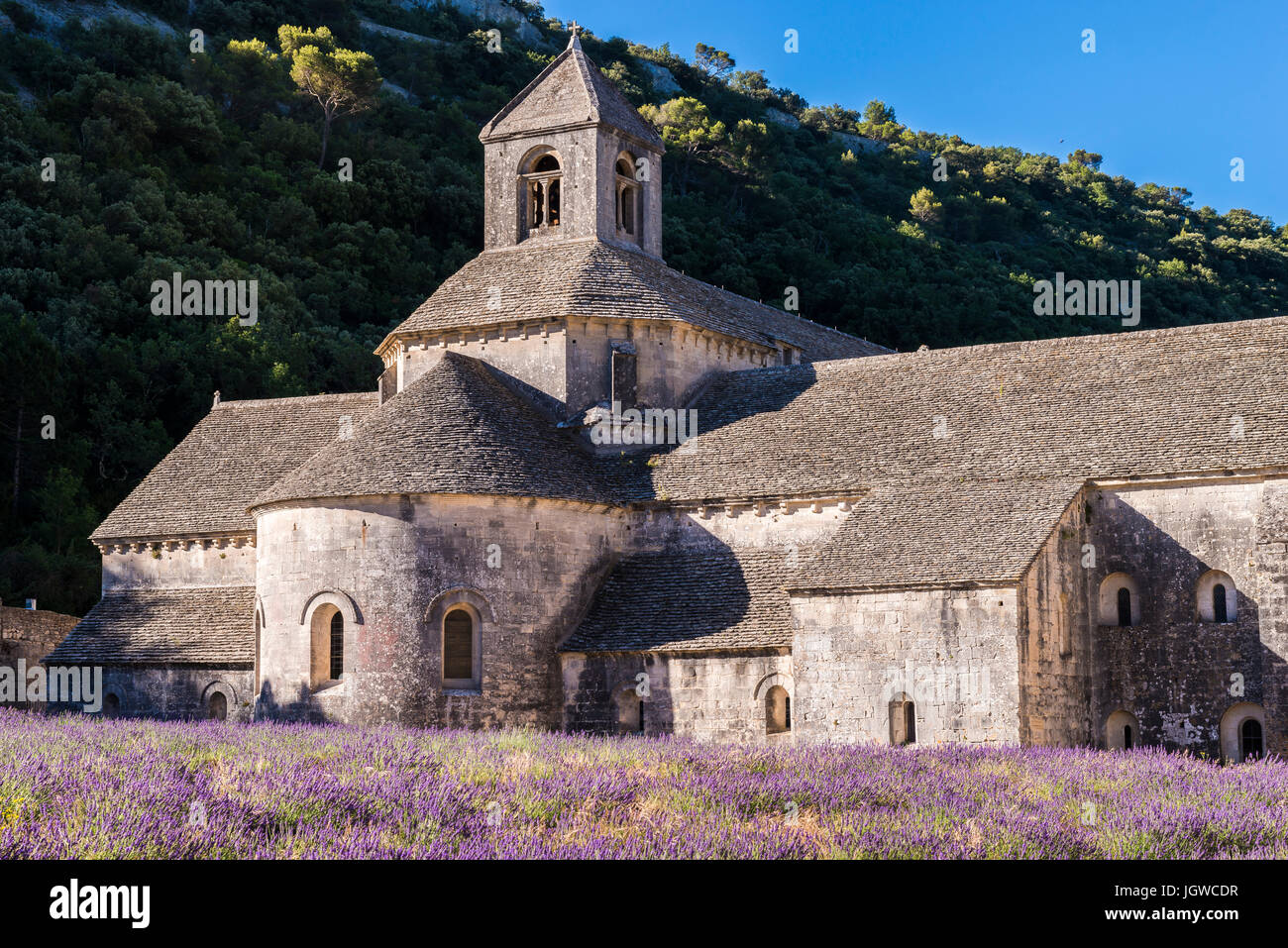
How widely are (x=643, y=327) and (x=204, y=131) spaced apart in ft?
168

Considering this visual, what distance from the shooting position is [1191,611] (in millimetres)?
28453

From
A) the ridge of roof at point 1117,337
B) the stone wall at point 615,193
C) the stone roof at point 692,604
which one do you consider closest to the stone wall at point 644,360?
the stone wall at point 615,193

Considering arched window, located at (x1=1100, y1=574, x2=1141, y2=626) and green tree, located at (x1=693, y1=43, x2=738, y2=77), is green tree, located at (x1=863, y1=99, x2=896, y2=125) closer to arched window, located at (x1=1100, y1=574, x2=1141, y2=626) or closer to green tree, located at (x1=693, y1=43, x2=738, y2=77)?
green tree, located at (x1=693, y1=43, x2=738, y2=77)

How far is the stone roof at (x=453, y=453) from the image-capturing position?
30547 millimetres

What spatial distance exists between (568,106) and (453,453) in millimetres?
11992

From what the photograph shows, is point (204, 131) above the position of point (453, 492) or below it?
above

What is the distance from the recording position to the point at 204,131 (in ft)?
261

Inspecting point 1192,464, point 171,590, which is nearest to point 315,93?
point 171,590

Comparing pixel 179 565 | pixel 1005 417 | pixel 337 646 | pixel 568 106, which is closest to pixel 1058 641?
pixel 1005 417

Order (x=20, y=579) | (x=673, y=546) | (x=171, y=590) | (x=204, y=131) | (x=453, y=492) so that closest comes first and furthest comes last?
(x=453, y=492) < (x=673, y=546) < (x=171, y=590) < (x=20, y=579) < (x=204, y=131)

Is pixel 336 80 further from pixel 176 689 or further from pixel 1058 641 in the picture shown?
pixel 1058 641

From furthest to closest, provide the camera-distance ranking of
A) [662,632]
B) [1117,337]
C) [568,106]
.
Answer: [568,106] < [1117,337] < [662,632]

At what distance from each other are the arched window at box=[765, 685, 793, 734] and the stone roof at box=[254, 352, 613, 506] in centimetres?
557
